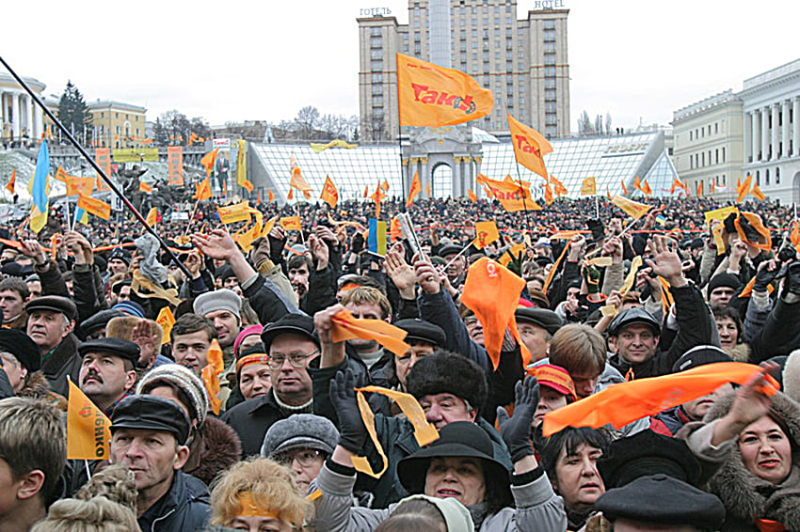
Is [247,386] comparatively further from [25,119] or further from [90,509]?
[25,119]

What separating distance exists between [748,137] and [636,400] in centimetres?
8636

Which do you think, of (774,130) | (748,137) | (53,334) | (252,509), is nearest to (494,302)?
(252,509)

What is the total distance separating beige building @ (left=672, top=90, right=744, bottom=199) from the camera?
275ft

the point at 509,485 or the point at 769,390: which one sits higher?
the point at 769,390

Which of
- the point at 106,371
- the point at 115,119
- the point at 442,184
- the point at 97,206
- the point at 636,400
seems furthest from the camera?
the point at 115,119

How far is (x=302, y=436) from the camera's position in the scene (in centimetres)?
371

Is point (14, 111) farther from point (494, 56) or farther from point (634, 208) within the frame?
point (634, 208)

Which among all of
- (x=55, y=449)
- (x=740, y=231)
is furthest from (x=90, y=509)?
(x=740, y=231)

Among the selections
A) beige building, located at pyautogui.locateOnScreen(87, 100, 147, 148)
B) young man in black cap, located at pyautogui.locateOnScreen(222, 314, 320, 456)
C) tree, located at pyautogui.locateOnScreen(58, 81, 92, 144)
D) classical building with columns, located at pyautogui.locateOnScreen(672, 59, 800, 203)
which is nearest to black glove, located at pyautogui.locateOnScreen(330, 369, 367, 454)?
young man in black cap, located at pyautogui.locateOnScreen(222, 314, 320, 456)

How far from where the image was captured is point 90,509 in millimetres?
2646

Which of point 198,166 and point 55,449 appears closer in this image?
point 55,449

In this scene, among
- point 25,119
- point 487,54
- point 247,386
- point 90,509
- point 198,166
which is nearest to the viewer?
point 90,509

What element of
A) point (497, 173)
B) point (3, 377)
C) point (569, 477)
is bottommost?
point (569, 477)

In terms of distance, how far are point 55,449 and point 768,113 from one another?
8379 cm
